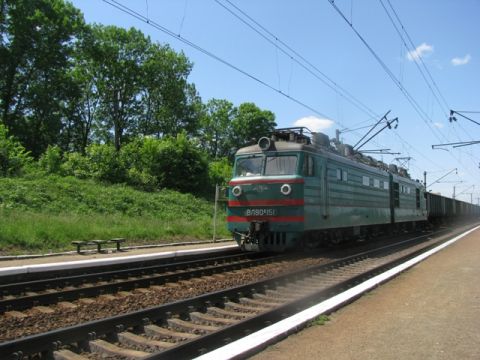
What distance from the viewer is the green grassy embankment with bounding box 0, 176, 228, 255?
49.2 feet

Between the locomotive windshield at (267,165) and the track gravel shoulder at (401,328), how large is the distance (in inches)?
184

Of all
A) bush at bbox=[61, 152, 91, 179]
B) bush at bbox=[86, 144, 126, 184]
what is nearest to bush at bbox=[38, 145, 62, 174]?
bush at bbox=[61, 152, 91, 179]

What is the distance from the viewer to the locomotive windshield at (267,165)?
526 inches

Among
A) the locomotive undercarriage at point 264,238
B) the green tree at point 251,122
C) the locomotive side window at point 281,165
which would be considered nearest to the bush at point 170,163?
the locomotive undercarriage at point 264,238

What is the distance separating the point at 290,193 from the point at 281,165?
962mm

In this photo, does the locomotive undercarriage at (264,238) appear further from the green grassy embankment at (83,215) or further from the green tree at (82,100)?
the green tree at (82,100)

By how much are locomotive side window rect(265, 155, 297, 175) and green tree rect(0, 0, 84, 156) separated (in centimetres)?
3075

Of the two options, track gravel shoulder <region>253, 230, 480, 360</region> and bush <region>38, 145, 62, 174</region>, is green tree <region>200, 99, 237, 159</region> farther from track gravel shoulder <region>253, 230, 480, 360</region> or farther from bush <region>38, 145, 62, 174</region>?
track gravel shoulder <region>253, 230, 480, 360</region>

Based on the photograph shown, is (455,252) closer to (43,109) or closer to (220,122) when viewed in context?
(43,109)

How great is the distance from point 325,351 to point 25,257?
33.3 feet

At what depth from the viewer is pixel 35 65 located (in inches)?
1560

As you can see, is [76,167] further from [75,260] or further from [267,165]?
[267,165]

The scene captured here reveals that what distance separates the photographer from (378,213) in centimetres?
1941

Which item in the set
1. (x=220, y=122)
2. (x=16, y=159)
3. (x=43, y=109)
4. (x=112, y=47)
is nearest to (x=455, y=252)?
(x=16, y=159)
